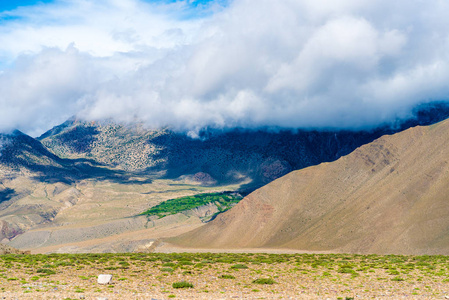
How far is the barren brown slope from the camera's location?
3794 inches

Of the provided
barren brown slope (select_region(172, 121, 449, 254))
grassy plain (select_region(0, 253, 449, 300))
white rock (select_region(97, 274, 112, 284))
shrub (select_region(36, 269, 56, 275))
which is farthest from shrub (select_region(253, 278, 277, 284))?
barren brown slope (select_region(172, 121, 449, 254))

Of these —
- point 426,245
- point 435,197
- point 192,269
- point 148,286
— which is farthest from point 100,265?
point 435,197

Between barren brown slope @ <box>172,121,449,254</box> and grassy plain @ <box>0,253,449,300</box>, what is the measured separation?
48614mm

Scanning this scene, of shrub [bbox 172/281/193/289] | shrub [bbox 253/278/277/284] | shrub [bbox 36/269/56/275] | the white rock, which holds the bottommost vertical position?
shrub [bbox 253/278/277/284]

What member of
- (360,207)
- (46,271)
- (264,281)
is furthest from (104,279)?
(360,207)

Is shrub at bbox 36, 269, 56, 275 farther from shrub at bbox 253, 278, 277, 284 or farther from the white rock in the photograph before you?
shrub at bbox 253, 278, 277, 284

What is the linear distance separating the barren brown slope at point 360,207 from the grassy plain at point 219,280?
48.6 metres

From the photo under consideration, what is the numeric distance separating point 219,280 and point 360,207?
81492 mm

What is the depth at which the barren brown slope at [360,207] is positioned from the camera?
96375 mm

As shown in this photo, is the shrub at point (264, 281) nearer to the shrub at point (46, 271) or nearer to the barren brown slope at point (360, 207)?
the shrub at point (46, 271)

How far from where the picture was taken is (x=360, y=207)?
370 feet

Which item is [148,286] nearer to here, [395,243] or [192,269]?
[192,269]

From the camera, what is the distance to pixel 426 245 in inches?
3487

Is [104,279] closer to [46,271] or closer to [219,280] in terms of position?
[46,271]
